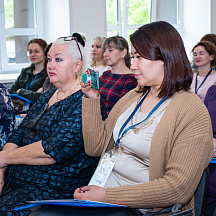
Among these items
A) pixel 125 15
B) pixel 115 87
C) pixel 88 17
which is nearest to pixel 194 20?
pixel 125 15

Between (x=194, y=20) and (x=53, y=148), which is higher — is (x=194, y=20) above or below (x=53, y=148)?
above

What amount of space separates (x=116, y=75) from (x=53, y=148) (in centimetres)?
216

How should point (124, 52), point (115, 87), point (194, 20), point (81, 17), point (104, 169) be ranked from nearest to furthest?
1. point (104, 169)
2. point (115, 87)
3. point (124, 52)
4. point (81, 17)
5. point (194, 20)

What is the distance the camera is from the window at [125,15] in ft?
21.5

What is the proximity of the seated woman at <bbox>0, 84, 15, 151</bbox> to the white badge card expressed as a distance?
867mm

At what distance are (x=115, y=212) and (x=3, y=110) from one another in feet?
3.75

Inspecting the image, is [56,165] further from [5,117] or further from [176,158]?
[176,158]

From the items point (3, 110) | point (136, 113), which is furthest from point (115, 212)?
point (3, 110)

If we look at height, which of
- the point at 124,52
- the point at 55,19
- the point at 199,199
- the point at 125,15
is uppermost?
the point at 125,15

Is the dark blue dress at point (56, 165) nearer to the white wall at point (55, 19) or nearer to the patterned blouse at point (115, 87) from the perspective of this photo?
the patterned blouse at point (115, 87)

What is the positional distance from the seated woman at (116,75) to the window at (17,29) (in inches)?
87.1

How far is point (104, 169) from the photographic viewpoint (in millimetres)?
1672

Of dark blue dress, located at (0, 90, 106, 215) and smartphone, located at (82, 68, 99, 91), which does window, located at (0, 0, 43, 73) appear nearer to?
dark blue dress, located at (0, 90, 106, 215)

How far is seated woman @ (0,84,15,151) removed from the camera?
7.35ft
